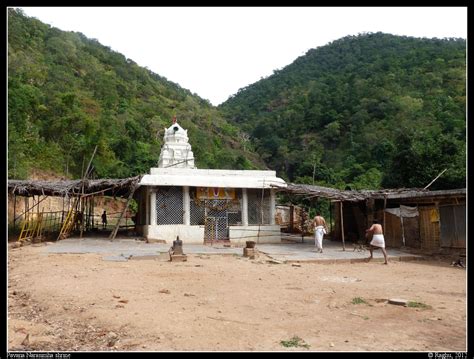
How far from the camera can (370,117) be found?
50.0 m

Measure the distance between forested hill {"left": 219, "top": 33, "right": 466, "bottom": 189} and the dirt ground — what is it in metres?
14.2

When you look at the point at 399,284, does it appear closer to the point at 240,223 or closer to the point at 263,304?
the point at 263,304

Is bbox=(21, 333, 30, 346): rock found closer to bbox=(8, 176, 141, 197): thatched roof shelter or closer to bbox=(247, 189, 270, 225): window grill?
bbox=(8, 176, 141, 197): thatched roof shelter

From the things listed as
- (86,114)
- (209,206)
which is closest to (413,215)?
(209,206)

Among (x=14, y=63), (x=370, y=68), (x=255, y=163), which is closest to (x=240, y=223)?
(x=14, y=63)

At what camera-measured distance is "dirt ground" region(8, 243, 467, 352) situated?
18.7 feet

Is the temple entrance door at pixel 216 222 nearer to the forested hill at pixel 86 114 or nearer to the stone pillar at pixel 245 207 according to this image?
the stone pillar at pixel 245 207

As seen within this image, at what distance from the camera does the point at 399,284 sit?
10016mm

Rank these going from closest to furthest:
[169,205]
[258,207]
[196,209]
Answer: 1. [169,205]
2. [196,209]
3. [258,207]

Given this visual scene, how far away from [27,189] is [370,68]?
51837 millimetres

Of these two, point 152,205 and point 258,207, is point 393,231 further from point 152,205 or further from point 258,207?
point 152,205

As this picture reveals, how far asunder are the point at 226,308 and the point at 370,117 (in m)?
45.9

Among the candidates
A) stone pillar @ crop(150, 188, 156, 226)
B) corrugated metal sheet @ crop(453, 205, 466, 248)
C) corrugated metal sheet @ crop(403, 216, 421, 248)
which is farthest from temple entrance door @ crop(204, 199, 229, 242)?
corrugated metal sheet @ crop(453, 205, 466, 248)

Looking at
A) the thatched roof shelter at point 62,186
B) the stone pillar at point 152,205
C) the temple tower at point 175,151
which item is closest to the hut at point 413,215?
the stone pillar at point 152,205
